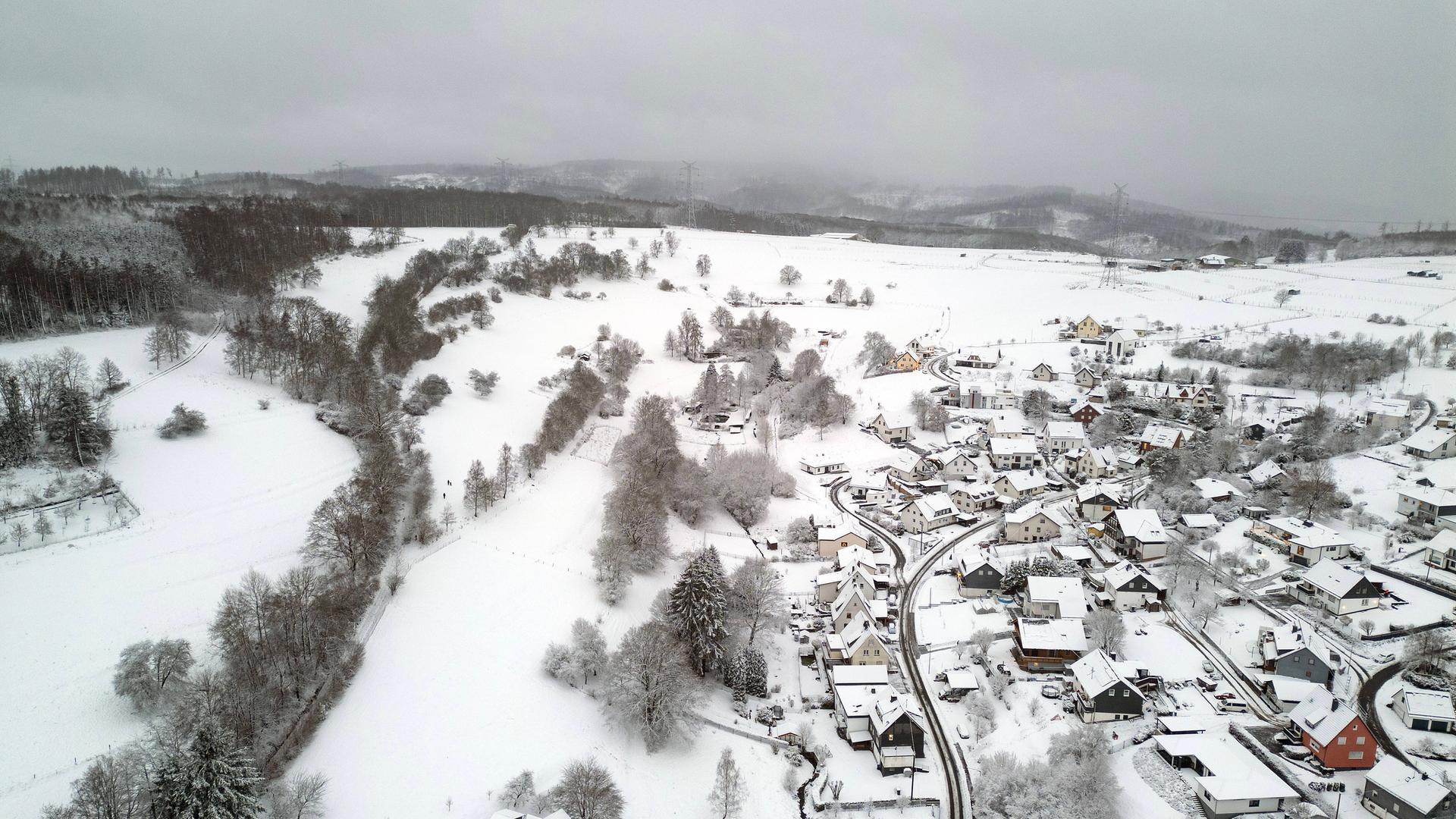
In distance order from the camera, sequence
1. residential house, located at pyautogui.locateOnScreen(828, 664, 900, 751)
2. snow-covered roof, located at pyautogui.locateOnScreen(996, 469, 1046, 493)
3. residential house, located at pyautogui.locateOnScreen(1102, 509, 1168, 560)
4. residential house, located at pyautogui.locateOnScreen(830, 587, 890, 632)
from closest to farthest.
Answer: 1. residential house, located at pyautogui.locateOnScreen(828, 664, 900, 751)
2. residential house, located at pyautogui.locateOnScreen(830, 587, 890, 632)
3. residential house, located at pyautogui.locateOnScreen(1102, 509, 1168, 560)
4. snow-covered roof, located at pyautogui.locateOnScreen(996, 469, 1046, 493)

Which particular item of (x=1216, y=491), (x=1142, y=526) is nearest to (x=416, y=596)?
(x=1142, y=526)

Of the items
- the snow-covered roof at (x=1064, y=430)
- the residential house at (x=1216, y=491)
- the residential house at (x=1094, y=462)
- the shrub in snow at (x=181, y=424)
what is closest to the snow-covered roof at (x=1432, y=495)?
the residential house at (x=1216, y=491)

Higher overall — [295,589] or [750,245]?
[750,245]

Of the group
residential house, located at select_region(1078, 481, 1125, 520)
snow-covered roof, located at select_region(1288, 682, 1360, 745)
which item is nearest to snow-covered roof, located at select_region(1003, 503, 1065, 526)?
residential house, located at select_region(1078, 481, 1125, 520)

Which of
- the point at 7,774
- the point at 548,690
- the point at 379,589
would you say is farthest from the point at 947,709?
the point at 7,774

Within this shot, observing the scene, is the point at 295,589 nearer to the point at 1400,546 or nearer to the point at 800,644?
the point at 800,644

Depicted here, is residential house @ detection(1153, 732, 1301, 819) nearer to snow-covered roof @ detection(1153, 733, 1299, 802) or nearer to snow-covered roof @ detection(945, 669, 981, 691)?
snow-covered roof @ detection(1153, 733, 1299, 802)
